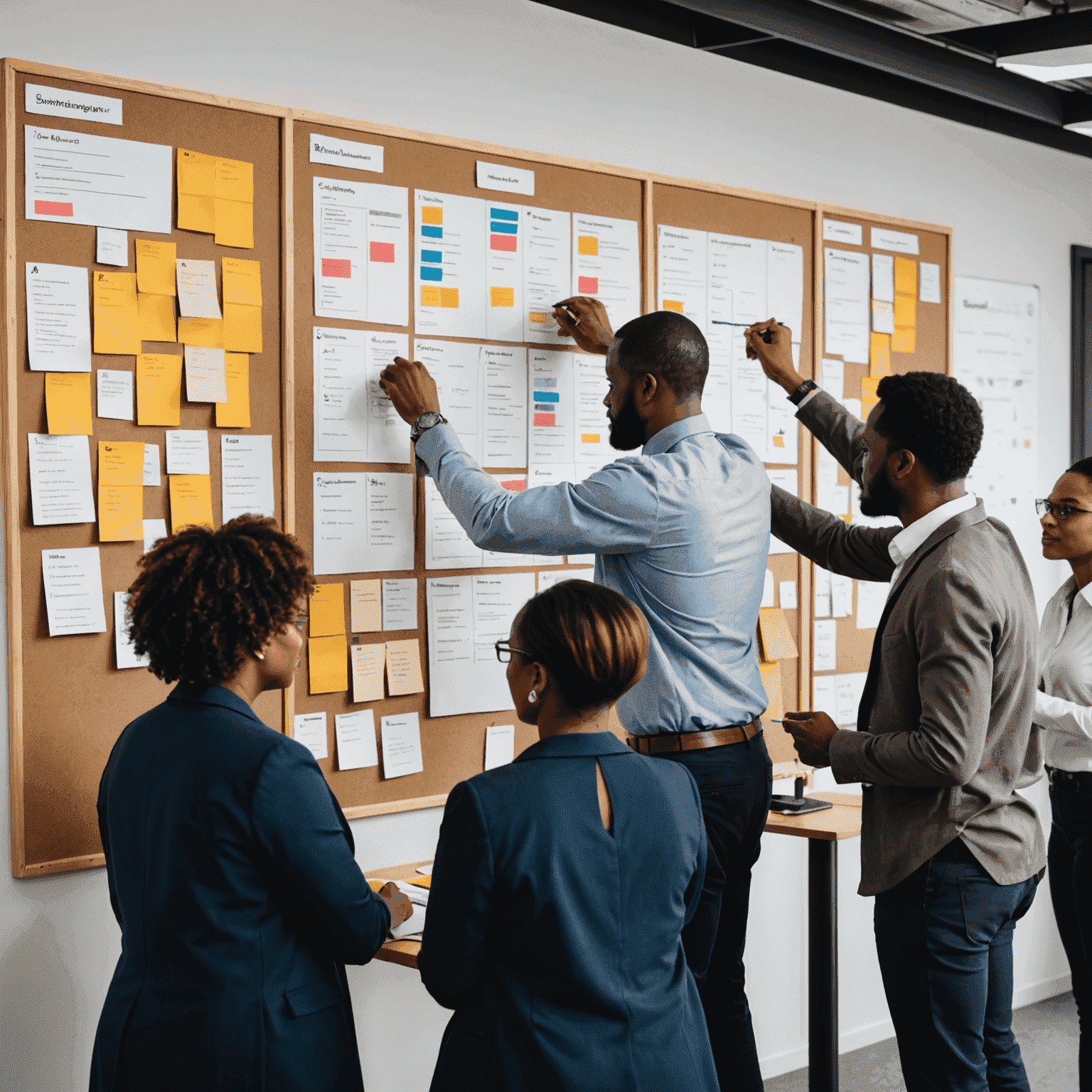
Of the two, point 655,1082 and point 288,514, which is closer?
point 655,1082

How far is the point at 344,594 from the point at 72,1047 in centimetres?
103

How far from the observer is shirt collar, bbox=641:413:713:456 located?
2.55 m

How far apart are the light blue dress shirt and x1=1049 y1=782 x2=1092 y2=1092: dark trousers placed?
0.85 meters

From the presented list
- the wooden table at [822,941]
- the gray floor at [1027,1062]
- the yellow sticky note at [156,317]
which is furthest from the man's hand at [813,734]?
the gray floor at [1027,1062]

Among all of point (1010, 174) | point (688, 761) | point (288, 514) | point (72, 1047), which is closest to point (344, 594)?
point (288, 514)

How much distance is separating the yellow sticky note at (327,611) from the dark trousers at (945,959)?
1.25m

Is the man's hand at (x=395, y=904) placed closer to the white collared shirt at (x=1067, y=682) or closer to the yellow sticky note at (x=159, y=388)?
the yellow sticky note at (x=159, y=388)

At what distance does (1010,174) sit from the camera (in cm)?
434

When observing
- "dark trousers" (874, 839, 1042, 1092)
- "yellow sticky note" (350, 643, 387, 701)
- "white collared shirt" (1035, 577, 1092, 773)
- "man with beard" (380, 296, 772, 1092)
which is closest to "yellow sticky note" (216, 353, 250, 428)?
"man with beard" (380, 296, 772, 1092)

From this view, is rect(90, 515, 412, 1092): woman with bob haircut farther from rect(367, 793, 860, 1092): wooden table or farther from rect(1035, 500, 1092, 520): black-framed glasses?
rect(1035, 500, 1092, 520): black-framed glasses

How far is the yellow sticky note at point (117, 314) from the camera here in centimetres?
235

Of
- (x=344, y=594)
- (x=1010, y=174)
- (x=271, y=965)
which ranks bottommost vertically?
(x=271, y=965)

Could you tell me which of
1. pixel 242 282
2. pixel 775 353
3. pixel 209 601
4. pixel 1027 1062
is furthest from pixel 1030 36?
pixel 1027 1062

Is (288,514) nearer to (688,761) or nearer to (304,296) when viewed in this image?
(304,296)
